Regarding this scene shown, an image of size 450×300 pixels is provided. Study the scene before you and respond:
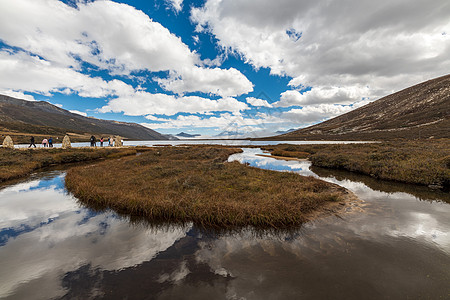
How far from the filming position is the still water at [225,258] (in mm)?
6328

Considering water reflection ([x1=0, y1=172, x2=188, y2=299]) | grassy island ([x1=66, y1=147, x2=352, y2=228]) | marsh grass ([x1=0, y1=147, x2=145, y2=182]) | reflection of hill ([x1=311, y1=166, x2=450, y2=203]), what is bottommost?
water reflection ([x1=0, y1=172, x2=188, y2=299])

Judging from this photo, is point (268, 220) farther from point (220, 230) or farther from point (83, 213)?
point (83, 213)

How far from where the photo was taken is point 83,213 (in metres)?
13.2

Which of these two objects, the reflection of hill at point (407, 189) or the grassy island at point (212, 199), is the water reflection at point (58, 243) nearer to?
the grassy island at point (212, 199)

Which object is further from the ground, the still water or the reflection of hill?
the reflection of hill

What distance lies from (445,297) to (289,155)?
162 feet

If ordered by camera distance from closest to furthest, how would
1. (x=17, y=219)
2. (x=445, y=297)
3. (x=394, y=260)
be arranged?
(x=445, y=297) → (x=394, y=260) → (x=17, y=219)

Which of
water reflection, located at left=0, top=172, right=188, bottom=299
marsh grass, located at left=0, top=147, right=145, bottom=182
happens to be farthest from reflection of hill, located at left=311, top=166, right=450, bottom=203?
marsh grass, located at left=0, top=147, right=145, bottom=182

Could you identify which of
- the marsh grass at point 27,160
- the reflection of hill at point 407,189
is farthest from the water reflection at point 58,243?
the reflection of hill at point 407,189

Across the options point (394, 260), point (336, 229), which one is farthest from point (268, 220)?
point (394, 260)

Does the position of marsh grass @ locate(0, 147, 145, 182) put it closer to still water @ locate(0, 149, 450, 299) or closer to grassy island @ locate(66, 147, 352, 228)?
grassy island @ locate(66, 147, 352, 228)

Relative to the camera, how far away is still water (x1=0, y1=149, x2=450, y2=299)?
633 centimetres

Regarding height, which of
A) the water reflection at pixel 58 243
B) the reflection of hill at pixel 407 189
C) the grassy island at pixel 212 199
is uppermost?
the grassy island at pixel 212 199

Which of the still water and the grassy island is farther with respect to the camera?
the grassy island
